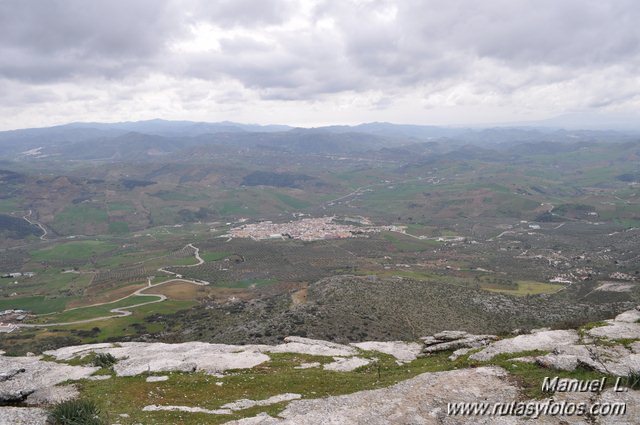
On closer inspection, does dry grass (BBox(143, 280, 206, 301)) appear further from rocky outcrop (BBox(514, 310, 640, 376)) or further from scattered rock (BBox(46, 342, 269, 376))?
rocky outcrop (BBox(514, 310, 640, 376))

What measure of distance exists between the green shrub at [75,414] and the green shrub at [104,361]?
15028 millimetres

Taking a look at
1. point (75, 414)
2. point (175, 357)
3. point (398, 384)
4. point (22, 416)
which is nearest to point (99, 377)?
point (175, 357)

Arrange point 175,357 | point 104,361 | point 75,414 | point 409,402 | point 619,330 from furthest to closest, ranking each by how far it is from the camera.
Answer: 1. point 175,357
2. point 104,361
3. point 619,330
4. point 409,402
5. point 75,414

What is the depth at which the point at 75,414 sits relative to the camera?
2888 centimetres

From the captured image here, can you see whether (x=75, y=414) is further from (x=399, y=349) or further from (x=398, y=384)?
(x=399, y=349)

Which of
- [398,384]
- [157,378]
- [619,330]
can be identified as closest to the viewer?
[398,384]

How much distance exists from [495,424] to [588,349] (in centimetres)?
1654

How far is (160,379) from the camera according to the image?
39719 millimetres

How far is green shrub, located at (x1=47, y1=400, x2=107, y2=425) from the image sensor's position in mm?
28087

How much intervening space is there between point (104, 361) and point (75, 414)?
18240 millimetres

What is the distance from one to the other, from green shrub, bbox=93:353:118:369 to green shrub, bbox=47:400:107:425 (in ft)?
49.3

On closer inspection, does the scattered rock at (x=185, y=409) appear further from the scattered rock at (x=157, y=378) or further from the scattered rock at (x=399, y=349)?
the scattered rock at (x=399, y=349)

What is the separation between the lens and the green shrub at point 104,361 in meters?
45.0

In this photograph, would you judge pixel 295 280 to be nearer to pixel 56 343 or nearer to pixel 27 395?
pixel 56 343
